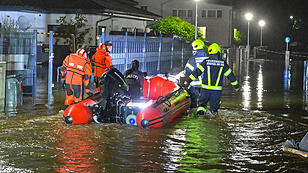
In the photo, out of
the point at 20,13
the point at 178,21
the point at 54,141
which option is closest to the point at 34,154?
the point at 54,141

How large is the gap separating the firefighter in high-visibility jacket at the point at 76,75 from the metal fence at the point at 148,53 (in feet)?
12.7

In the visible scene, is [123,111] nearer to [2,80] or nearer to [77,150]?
[77,150]

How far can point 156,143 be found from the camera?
10.4 m

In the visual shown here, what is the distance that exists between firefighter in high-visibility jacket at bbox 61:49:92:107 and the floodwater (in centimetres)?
67

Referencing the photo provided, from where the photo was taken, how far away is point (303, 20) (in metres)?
85.6

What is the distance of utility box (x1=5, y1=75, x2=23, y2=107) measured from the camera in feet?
50.2

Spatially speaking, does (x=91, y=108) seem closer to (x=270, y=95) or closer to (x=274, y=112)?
(x=274, y=112)

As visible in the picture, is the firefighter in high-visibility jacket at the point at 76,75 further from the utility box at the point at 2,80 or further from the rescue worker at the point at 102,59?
the utility box at the point at 2,80

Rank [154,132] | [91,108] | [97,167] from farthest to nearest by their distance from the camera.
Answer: [91,108], [154,132], [97,167]

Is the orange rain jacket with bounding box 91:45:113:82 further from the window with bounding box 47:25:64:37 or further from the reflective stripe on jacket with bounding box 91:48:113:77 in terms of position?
the window with bounding box 47:25:64:37

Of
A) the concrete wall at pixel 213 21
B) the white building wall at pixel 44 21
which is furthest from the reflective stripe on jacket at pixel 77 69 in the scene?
the concrete wall at pixel 213 21

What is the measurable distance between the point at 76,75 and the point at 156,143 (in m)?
3.87

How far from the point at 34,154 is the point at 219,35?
201 feet

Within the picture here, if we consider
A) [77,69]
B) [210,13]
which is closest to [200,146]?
[77,69]
